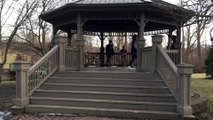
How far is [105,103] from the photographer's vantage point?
8852mm

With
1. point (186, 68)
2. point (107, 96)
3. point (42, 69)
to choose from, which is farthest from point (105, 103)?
point (42, 69)

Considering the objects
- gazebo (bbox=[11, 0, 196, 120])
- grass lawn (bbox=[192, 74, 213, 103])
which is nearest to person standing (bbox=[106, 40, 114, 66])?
gazebo (bbox=[11, 0, 196, 120])

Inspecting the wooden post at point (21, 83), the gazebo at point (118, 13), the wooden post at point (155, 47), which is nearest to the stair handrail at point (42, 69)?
the wooden post at point (21, 83)

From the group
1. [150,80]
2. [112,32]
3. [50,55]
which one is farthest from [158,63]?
[112,32]

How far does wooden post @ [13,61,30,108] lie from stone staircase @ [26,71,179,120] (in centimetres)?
27

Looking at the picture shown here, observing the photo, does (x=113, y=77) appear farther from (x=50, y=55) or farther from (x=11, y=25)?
(x=11, y=25)

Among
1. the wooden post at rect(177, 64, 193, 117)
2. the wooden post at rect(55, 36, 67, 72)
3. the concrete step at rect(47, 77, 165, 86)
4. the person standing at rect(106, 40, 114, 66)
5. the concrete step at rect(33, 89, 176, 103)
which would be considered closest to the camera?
the wooden post at rect(177, 64, 193, 117)

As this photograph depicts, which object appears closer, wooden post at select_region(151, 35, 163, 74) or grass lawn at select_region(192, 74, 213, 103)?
wooden post at select_region(151, 35, 163, 74)

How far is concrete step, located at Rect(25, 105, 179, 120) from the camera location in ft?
26.5

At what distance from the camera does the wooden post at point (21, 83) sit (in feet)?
29.3

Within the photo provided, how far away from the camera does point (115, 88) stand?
973 cm

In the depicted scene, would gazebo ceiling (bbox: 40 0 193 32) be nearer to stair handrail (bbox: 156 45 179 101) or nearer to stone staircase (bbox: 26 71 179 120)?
stair handrail (bbox: 156 45 179 101)

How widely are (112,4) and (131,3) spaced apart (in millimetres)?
827

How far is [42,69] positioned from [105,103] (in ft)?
9.16
